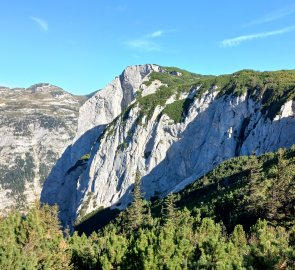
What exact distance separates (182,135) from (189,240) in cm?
11599

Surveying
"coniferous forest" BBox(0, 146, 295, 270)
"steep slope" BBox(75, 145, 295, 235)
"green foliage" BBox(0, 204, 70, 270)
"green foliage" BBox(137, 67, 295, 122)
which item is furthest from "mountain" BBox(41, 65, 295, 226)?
"green foliage" BBox(0, 204, 70, 270)

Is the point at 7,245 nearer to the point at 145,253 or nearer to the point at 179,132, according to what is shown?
the point at 145,253

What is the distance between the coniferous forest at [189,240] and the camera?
87.0ft

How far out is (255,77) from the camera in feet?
509

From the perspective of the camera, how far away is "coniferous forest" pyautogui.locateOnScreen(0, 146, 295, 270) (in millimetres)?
26516

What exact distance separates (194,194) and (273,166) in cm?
2909

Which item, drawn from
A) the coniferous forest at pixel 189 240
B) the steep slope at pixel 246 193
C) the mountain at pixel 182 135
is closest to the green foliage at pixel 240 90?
the mountain at pixel 182 135

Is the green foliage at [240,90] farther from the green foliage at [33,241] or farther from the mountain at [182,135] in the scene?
the green foliage at [33,241]

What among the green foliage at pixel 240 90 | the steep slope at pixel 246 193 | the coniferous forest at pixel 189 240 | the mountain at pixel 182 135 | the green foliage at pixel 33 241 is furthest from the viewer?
the mountain at pixel 182 135

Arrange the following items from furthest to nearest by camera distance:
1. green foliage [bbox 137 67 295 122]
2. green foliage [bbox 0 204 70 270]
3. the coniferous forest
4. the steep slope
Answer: green foliage [bbox 137 67 295 122] < the steep slope < green foliage [bbox 0 204 70 270] < the coniferous forest

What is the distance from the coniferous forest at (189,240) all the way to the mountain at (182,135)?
32.7 m

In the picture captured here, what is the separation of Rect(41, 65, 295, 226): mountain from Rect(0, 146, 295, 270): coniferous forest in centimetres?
3275

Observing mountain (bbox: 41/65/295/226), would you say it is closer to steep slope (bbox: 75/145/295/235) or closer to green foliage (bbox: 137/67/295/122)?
green foliage (bbox: 137/67/295/122)

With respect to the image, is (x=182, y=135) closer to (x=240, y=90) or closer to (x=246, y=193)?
(x=240, y=90)
